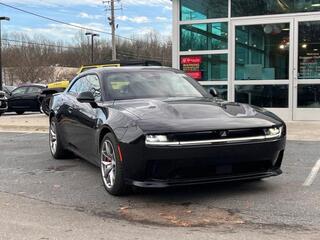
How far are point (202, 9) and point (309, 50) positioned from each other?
332cm

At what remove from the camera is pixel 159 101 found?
616cm

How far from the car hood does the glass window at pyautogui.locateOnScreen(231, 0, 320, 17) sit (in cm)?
819

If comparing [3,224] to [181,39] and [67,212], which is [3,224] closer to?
[67,212]

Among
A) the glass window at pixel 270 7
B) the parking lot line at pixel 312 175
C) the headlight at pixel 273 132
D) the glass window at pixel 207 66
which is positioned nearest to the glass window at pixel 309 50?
the glass window at pixel 270 7

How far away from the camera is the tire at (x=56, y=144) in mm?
8477

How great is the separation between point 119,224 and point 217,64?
10.4 m

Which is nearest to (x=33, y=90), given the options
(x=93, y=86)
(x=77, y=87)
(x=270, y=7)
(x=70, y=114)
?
(x=270, y=7)

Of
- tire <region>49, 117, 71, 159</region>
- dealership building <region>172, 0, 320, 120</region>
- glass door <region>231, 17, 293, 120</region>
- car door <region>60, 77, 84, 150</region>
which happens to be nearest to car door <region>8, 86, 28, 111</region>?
dealership building <region>172, 0, 320, 120</region>

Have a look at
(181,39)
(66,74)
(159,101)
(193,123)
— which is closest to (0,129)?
(181,39)

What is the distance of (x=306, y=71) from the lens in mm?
13602

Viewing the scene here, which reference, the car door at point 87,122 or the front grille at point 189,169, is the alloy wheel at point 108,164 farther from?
the front grille at point 189,169

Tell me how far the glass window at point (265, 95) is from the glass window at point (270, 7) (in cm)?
197

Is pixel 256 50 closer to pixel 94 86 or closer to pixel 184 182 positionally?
pixel 94 86

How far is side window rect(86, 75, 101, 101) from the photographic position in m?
6.85
